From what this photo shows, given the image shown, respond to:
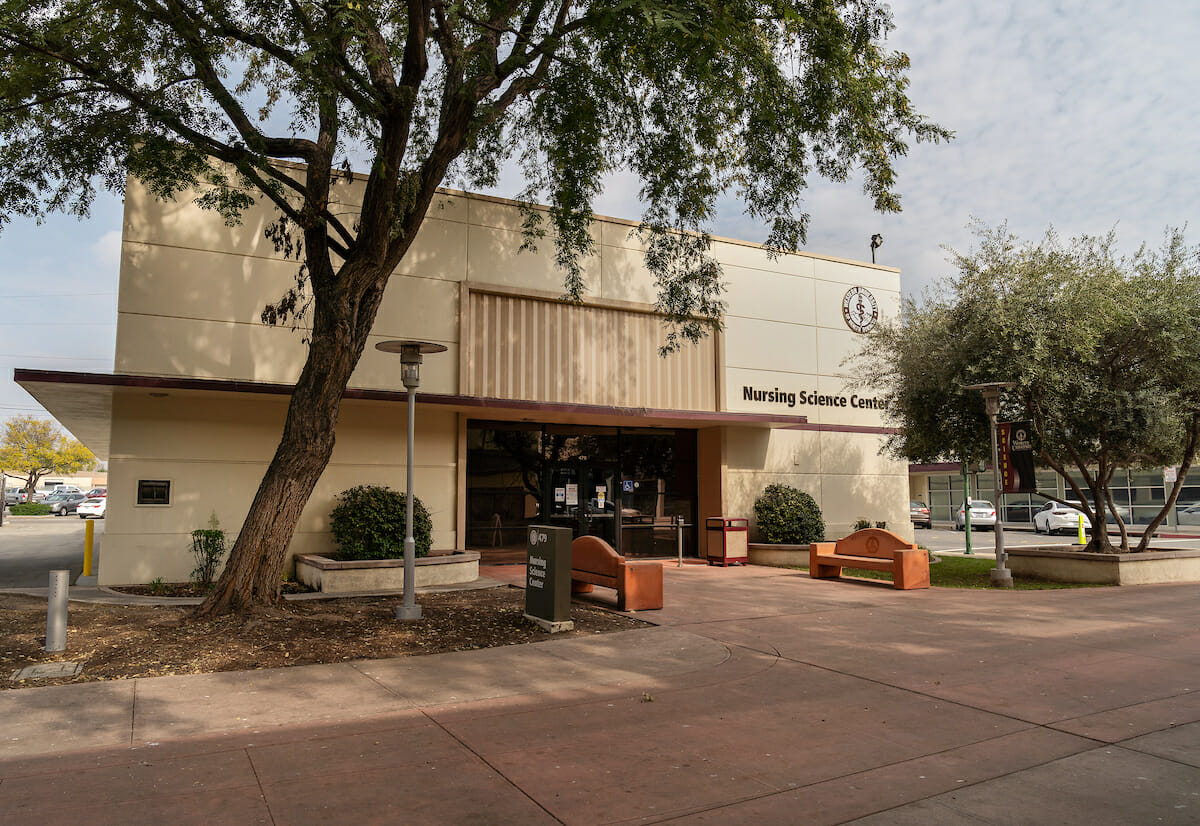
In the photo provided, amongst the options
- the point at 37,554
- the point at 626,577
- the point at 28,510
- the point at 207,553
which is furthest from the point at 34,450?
the point at 626,577

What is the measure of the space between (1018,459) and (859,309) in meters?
7.75

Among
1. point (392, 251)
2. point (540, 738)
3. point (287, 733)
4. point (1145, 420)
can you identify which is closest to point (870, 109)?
point (392, 251)

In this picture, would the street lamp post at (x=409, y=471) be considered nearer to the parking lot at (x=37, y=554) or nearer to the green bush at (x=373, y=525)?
the green bush at (x=373, y=525)

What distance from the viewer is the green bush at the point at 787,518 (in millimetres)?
18234

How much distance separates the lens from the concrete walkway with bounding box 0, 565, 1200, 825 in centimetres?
449

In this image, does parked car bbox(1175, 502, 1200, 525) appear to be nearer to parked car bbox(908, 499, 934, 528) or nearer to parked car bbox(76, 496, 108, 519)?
parked car bbox(908, 499, 934, 528)

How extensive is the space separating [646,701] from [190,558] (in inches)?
379

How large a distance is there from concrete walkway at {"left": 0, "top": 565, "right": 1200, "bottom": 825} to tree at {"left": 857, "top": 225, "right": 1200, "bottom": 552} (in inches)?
231

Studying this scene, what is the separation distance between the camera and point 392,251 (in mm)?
10320

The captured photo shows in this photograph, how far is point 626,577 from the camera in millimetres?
11047

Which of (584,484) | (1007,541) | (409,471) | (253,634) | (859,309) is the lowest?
(1007,541)

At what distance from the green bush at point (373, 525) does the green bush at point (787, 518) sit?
26.3 ft

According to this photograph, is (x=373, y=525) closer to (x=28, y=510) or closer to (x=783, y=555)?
(x=783, y=555)

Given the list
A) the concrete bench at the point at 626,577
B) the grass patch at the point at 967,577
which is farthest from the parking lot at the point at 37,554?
the grass patch at the point at 967,577
